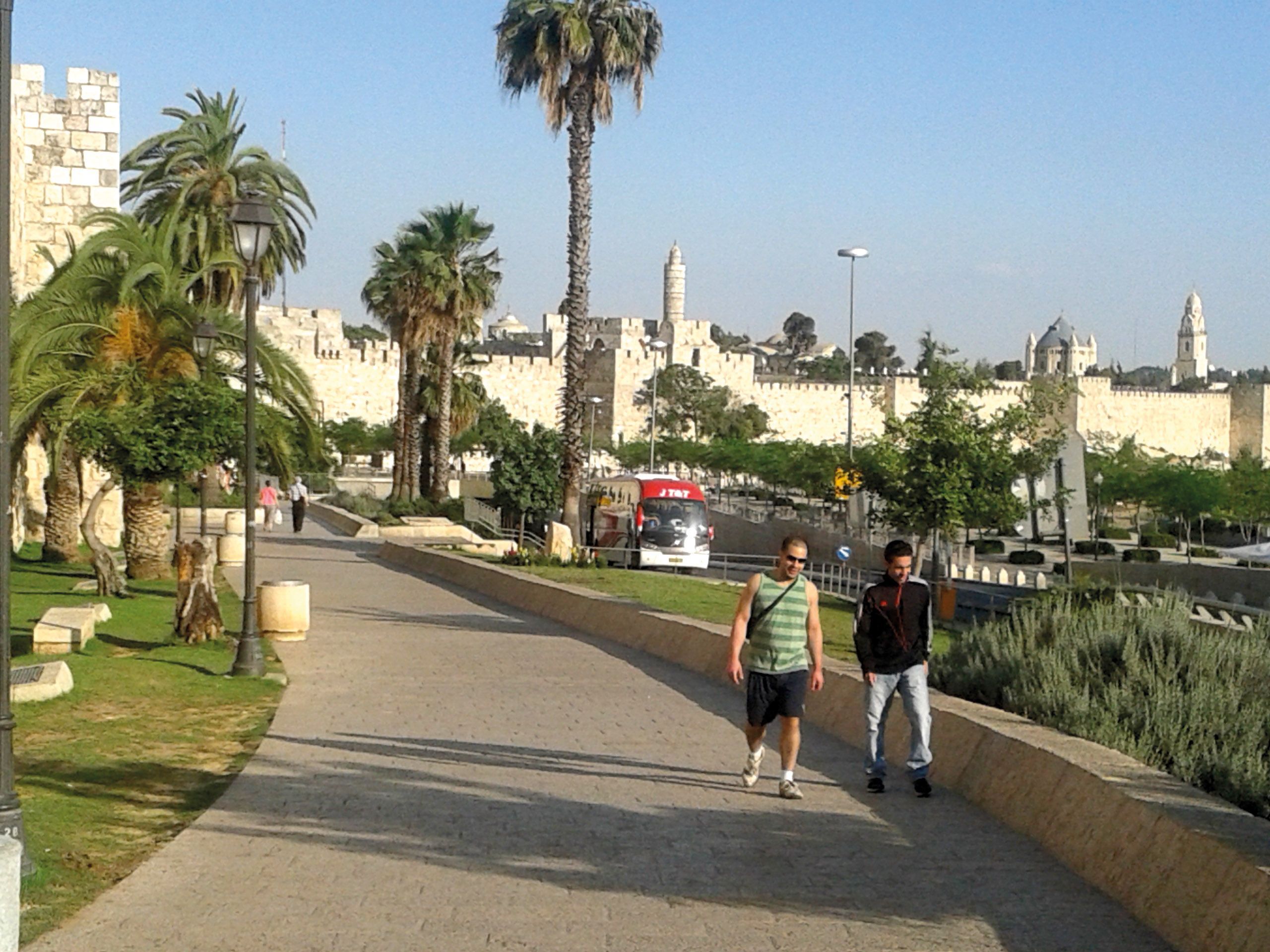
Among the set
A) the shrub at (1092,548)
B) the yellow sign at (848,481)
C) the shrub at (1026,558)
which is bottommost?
the shrub at (1026,558)

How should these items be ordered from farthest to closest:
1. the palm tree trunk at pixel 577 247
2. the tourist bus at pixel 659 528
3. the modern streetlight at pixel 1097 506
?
the modern streetlight at pixel 1097 506, the tourist bus at pixel 659 528, the palm tree trunk at pixel 577 247

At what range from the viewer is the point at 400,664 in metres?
12.5

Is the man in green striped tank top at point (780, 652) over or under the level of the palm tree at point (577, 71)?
under

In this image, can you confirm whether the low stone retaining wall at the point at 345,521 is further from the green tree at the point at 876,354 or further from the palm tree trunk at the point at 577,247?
the green tree at the point at 876,354

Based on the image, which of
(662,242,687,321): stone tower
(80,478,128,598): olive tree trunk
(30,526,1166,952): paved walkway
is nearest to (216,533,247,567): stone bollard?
(80,478,128,598): olive tree trunk

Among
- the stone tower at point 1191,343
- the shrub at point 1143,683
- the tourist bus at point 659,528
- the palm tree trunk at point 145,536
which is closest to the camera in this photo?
the shrub at point 1143,683

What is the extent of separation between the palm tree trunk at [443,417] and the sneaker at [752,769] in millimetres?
34281

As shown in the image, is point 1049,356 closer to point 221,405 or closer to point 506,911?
point 221,405

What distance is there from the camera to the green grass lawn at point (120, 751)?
231 inches

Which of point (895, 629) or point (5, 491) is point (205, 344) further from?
point (5, 491)

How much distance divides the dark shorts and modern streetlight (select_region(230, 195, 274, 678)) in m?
5.27

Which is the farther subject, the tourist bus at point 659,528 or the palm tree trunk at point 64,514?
the tourist bus at point 659,528

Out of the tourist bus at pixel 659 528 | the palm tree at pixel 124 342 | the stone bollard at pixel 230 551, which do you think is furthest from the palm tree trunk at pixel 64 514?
the tourist bus at pixel 659 528

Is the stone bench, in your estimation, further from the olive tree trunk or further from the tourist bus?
the tourist bus
